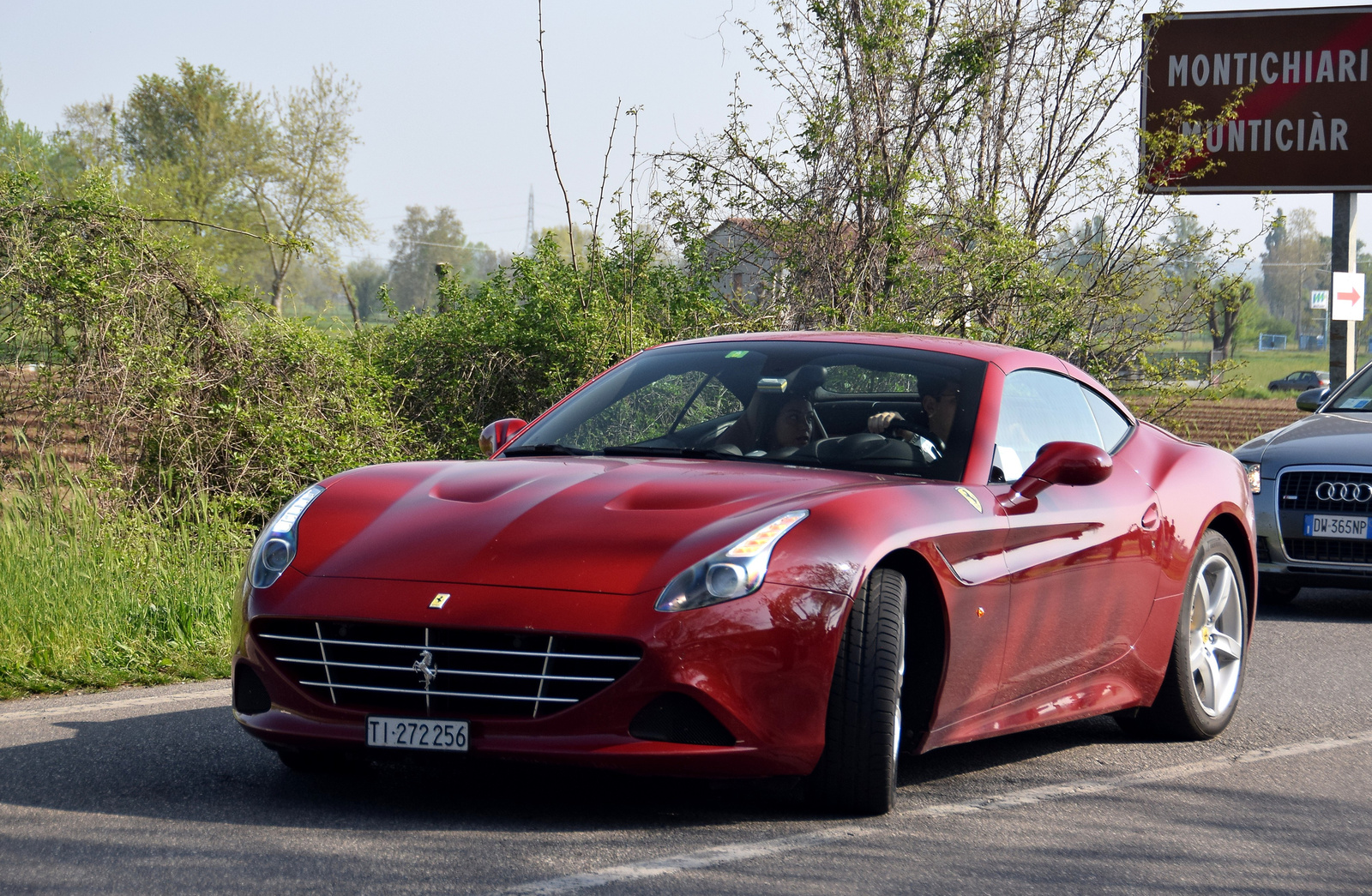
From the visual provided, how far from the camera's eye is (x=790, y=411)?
529 centimetres

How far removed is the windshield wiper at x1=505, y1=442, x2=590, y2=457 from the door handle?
2019 mm

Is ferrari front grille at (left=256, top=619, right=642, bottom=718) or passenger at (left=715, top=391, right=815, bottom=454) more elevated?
passenger at (left=715, top=391, right=815, bottom=454)

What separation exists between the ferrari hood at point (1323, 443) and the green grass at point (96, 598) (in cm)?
642

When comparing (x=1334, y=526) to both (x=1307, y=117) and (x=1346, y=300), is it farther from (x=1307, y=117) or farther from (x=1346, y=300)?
(x=1307, y=117)

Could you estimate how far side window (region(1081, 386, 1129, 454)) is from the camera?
595cm

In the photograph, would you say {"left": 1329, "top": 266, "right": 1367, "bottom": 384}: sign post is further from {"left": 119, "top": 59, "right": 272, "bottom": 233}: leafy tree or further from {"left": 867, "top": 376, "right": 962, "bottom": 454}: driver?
{"left": 119, "top": 59, "right": 272, "bottom": 233}: leafy tree

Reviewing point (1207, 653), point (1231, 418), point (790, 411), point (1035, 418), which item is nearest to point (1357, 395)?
point (1207, 653)

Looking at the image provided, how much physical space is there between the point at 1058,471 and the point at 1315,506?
532 centimetres

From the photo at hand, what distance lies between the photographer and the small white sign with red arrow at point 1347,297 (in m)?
16.8

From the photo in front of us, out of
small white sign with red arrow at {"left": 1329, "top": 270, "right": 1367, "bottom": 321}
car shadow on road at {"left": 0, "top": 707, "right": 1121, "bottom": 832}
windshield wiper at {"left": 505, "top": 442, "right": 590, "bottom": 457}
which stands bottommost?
car shadow on road at {"left": 0, "top": 707, "right": 1121, "bottom": 832}

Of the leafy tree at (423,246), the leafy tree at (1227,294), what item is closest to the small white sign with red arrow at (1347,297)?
the leafy tree at (1227,294)

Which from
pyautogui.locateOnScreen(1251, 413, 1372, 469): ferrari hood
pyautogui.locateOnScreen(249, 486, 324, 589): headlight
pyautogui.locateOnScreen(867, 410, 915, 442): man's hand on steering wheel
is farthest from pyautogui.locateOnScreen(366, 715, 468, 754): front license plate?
pyautogui.locateOnScreen(1251, 413, 1372, 469): ferrari hood

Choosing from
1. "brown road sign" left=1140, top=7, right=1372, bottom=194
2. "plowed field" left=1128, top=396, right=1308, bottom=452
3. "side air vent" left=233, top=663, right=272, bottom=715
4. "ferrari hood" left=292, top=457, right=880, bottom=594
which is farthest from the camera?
"brown road sign" left=1140, top=7, right=1372, bottom=194

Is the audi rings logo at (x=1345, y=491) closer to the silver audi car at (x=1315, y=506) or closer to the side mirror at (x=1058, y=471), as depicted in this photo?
the silver audi car at (x=1315, y=506)
